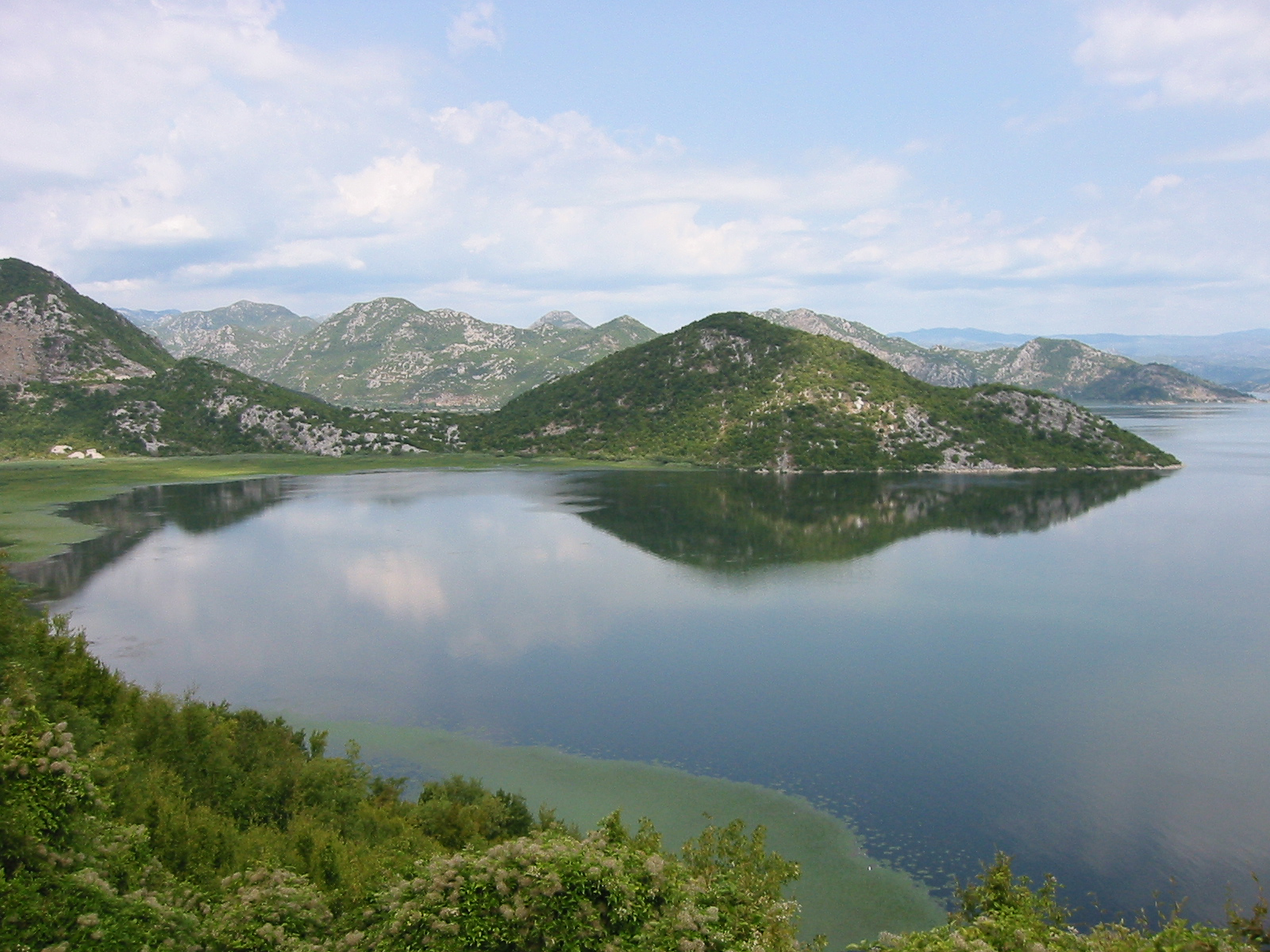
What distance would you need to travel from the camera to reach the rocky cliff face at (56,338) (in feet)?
505

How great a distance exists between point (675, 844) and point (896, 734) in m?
12.0

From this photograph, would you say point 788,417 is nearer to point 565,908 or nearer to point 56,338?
point 565,908

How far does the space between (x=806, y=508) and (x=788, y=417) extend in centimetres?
4323

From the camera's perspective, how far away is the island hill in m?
126

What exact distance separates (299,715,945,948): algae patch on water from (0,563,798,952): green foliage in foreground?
332cm

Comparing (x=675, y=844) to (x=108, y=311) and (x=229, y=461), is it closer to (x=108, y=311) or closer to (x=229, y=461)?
(x=229, y=461)

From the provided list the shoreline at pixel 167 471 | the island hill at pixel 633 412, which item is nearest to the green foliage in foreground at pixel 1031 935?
the shoreline at pixel 167 471

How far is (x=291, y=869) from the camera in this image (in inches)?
670

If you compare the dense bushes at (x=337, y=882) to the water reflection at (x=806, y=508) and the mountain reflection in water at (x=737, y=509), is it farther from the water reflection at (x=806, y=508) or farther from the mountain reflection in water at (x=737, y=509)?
the water reflection at (x=806, y=508)

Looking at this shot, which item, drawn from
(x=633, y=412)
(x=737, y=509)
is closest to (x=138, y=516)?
(x=737, y=509)

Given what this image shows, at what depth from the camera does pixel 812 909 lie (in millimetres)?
22234

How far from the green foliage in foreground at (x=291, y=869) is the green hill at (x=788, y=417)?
345 ft

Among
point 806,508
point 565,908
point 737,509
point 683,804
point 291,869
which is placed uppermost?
point 565,908

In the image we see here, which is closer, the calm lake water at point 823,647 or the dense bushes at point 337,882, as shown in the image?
the dense bushes at point 337,882
